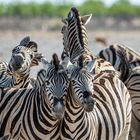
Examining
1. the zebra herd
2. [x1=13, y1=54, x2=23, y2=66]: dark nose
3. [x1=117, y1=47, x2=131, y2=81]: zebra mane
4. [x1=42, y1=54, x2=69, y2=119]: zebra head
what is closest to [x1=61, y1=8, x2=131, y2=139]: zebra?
the zebra herd

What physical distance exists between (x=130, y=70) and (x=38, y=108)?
3327 millimetres

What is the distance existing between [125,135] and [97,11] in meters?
117

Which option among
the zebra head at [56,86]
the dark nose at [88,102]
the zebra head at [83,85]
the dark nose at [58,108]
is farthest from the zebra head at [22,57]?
the dark nose at [88,102]

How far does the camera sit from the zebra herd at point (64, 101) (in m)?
8.37

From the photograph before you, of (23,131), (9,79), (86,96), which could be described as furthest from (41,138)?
(9,79)

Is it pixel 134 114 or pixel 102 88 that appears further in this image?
pixel 134 114

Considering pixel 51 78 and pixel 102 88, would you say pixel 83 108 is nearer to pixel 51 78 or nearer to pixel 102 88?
pixel 51 78

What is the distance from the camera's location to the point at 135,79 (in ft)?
37.8

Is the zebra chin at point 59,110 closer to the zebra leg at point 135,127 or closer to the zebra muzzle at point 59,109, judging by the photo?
the zebra muzzle at point 59,109

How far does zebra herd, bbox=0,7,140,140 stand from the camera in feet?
27.5

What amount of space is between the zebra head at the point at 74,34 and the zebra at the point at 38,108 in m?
2.00

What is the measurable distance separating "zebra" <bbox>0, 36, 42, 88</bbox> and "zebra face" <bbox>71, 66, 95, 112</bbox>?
214cm

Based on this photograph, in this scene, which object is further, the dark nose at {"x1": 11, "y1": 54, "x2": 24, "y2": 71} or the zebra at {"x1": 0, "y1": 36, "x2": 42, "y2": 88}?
the zebra at {"x1": 0, "y1": 36, "x2": 42, "y2": 88}

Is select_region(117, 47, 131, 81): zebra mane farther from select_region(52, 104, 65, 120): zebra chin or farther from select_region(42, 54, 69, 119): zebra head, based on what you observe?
select_region(52, 104, 65, 120): zebra chin
